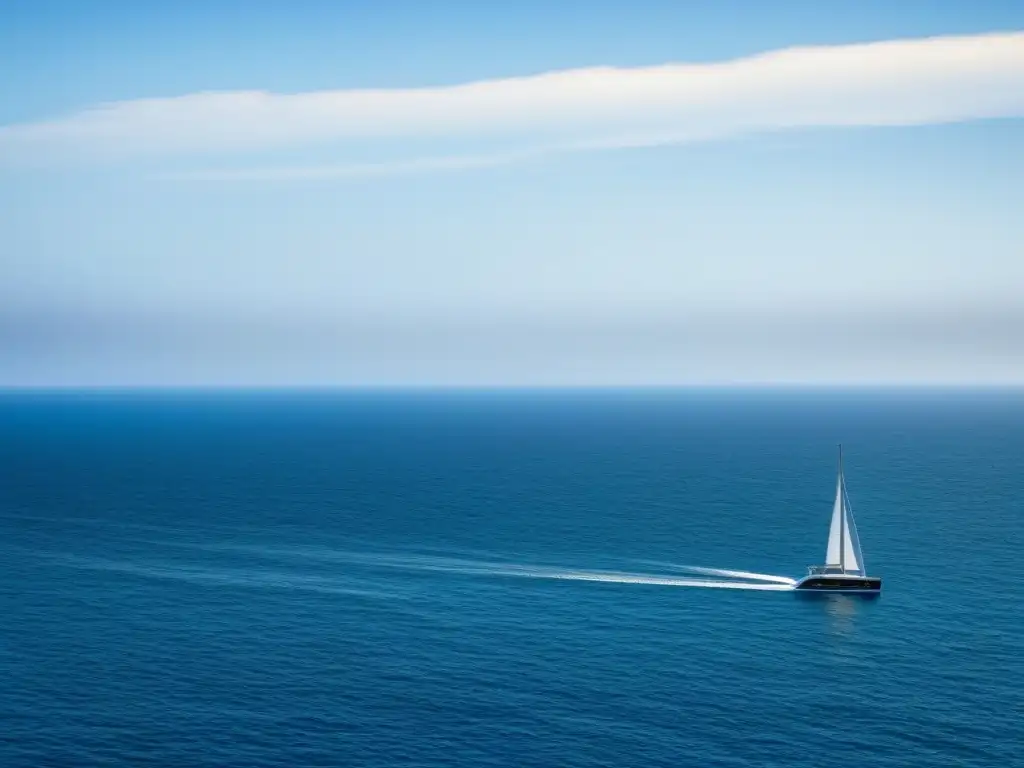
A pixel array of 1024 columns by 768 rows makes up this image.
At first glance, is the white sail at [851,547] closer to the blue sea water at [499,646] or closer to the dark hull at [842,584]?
the dark hull at [842,584]

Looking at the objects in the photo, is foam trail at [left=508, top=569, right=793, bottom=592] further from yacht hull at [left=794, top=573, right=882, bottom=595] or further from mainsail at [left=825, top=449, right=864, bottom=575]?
mainsail at [left=825, top=449, right=864, bottom=575]

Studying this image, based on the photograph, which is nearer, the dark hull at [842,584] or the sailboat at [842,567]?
the dark hull at [842,584]

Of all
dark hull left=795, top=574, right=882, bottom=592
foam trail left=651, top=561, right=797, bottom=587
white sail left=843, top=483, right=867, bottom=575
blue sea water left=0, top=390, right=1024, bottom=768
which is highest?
white sail left=843, top=483, right=867, bottom=575

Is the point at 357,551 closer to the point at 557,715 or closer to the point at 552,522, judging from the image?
the point at 552,522

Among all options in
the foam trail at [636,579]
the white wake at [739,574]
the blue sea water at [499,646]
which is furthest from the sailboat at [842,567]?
the foam trail at [636,579]

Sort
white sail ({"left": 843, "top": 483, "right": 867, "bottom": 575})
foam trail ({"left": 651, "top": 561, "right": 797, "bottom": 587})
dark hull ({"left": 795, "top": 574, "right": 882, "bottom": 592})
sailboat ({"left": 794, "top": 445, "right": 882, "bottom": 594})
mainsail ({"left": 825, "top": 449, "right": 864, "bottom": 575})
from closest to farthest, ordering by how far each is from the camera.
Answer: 1. dark hull ({"left": 795, "top": 574, "right": 882, "bottom": 592})
2. sailboat ({"left": 794, "top": 445, "right": 882, "bottom": 594})
3. white sail ({"left": 843, "top": 483, "right": 867, "bottom": 575})
4. mainsail ({"left": 825, "top": 449, "right": 864, "bottom": 575})
5. foam trail ({"left": 651, "top": 561, "right": 797, "bottom": 587})

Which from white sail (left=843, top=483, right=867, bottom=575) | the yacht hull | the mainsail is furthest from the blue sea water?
the mainsail

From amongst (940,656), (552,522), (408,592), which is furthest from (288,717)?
(552,522)
